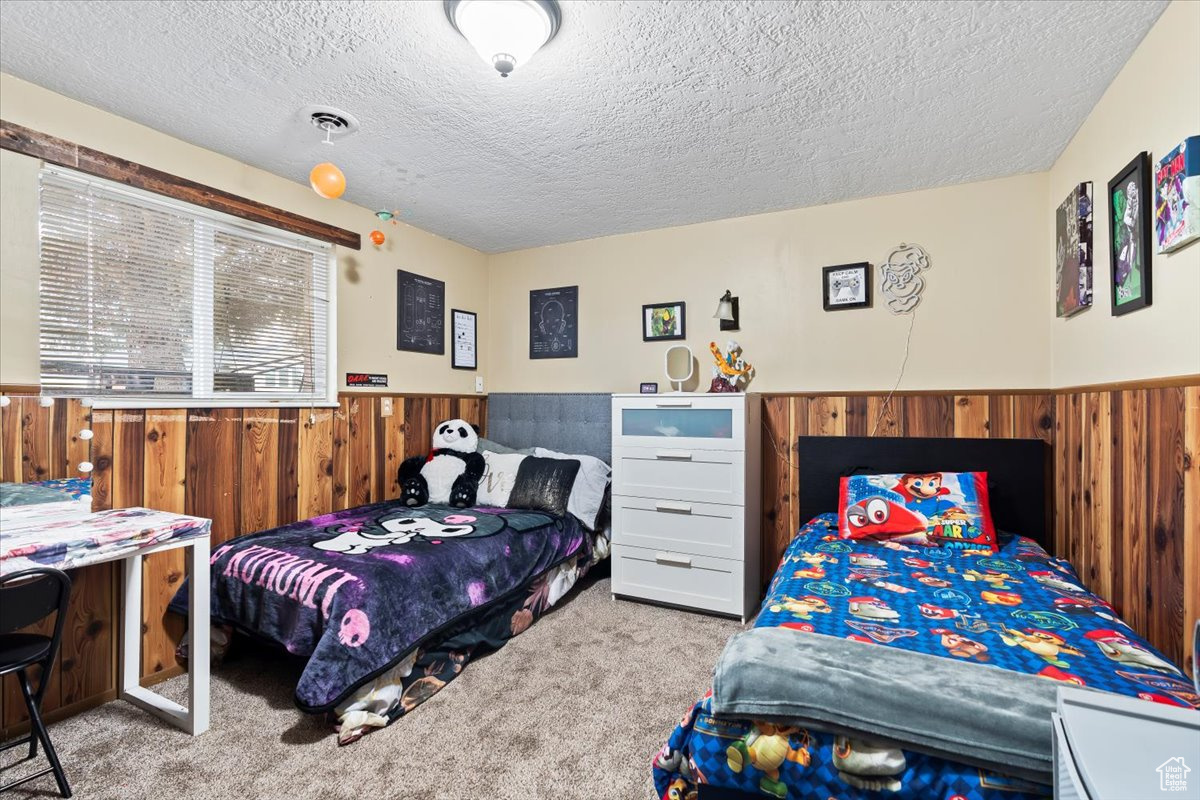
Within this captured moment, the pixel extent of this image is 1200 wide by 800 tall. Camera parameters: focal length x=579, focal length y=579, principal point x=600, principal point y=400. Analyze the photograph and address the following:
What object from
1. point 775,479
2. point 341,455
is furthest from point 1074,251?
point 341,455

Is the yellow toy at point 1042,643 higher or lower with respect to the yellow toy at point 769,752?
higher

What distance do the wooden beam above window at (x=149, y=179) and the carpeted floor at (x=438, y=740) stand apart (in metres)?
1.98

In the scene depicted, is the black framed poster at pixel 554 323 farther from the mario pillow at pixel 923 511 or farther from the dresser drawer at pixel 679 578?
the mario pillow at pixel 923 511

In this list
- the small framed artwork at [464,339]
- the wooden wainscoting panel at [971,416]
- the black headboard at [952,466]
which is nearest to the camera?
the black headboard at [952,466]

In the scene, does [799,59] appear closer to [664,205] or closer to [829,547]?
[664,205]

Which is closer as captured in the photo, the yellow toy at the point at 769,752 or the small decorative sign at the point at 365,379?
the yellow toy at the point at 769,752

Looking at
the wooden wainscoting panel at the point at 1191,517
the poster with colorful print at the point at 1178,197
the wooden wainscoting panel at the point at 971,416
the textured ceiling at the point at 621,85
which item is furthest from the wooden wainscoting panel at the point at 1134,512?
the textured ceiling at the point at 621,85

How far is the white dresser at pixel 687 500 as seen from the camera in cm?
300

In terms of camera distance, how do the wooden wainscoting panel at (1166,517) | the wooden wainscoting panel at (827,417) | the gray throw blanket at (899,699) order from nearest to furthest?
1. the gray throw blanket at (899,699)
2. the wooden wainscoting panel at (1166,517)
3. the wooden wainscoting panel at (827,417)

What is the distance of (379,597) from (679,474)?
1.64 m

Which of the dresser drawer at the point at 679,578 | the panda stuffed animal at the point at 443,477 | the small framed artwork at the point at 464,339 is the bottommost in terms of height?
the dresser drawer at the point at 679,578

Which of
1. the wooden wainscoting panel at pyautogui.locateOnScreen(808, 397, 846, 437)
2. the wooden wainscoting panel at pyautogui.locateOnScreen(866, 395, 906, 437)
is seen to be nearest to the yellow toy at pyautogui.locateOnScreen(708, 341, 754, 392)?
the wooden wainscoting panel at pyautogui.locateOnScreen(808, 397, 846, 437)

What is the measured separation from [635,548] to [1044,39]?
2.69m

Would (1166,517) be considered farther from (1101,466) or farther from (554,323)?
(554,323)
